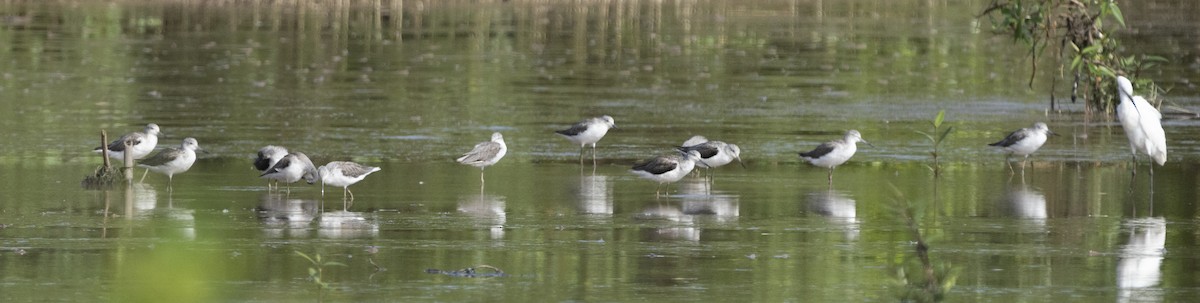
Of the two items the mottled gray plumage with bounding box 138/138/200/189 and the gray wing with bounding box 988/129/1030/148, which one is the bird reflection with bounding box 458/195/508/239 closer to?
the mottled gray plumage with bounding box 138/138/200/189

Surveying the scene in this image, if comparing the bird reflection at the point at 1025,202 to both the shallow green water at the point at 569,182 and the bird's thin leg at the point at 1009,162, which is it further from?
the bird's thin leg at the point at 1009,162

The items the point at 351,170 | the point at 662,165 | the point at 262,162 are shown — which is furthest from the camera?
the point at 262,162

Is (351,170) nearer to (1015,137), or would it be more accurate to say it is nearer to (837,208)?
(837,208)

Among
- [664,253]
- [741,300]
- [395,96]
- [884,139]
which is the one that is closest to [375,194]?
[664,253]

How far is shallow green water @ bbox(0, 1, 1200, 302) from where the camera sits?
9.41 metres

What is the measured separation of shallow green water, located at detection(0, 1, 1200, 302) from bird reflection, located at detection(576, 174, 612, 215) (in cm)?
5

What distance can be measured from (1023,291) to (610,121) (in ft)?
26.8

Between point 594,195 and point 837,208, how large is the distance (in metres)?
1.91

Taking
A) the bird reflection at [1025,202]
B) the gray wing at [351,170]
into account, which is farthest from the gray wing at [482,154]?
the bird reflection at [1025,202]

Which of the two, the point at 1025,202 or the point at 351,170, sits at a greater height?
the point at 351,170

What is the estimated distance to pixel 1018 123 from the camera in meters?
20.1

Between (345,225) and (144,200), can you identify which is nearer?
(345,225)

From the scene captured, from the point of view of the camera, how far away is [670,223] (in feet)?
39.4

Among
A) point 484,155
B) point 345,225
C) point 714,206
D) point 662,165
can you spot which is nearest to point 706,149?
point 662,165
